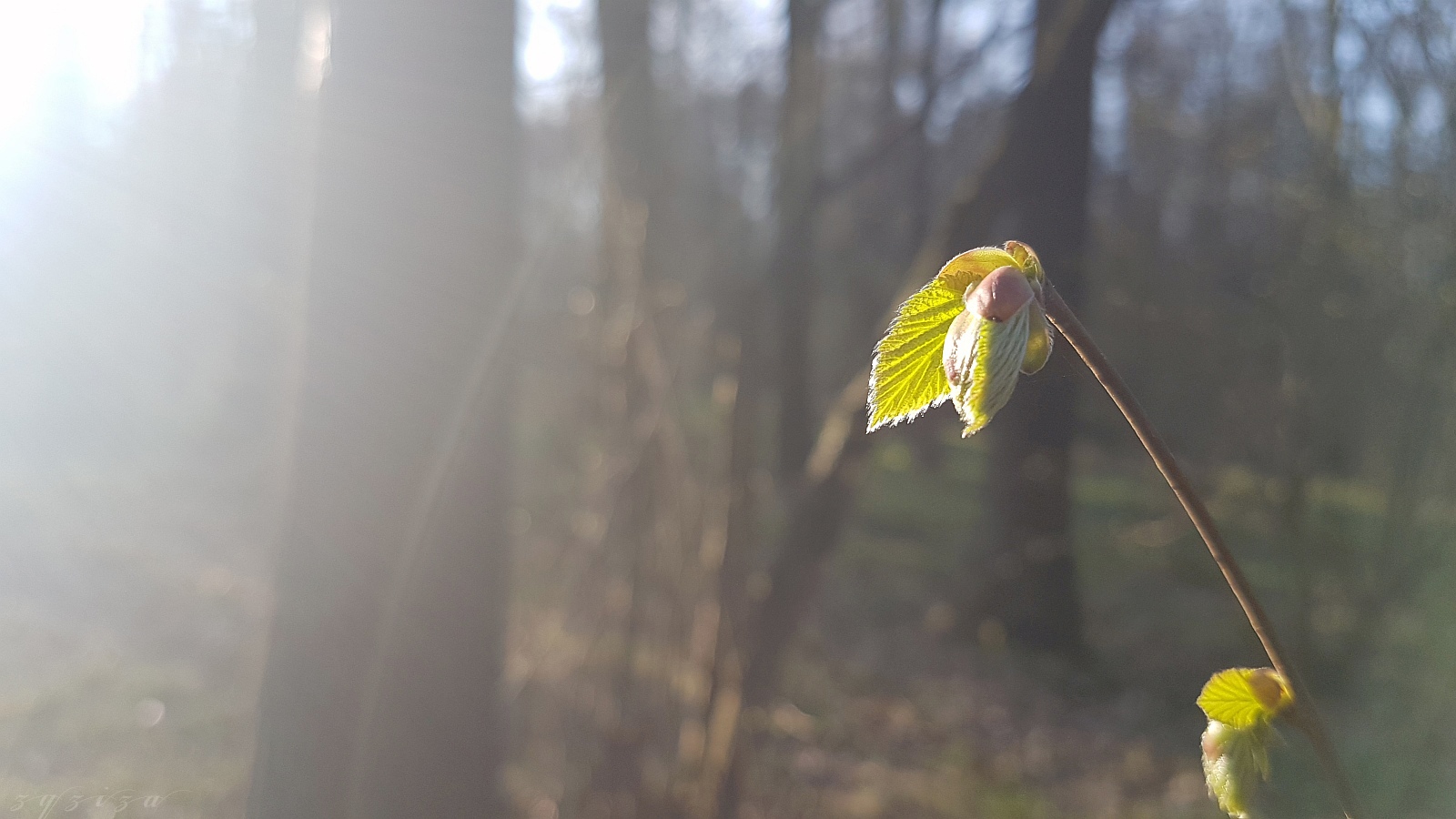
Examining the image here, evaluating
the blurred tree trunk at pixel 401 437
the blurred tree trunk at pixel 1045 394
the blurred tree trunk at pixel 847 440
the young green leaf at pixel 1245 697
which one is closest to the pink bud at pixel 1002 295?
the blurred tree trunk at pixel 1045 394

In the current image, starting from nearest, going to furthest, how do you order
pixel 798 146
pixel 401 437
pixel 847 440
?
pixel 401 437 → pixel 847 440 → pixel 798 146

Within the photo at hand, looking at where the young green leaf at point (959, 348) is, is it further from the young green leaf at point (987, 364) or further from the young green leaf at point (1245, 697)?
the young green leaf at point (1245, 697)

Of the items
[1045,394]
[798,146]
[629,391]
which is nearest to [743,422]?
[629,391]

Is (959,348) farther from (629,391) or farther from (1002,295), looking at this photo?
(629,391)

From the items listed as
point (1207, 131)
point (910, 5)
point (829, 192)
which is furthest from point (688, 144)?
point (1207, 131)

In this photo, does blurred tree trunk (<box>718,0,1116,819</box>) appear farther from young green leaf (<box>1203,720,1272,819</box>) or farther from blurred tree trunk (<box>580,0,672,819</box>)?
young green leaf (<box>1203,720,1272,819</box>)
